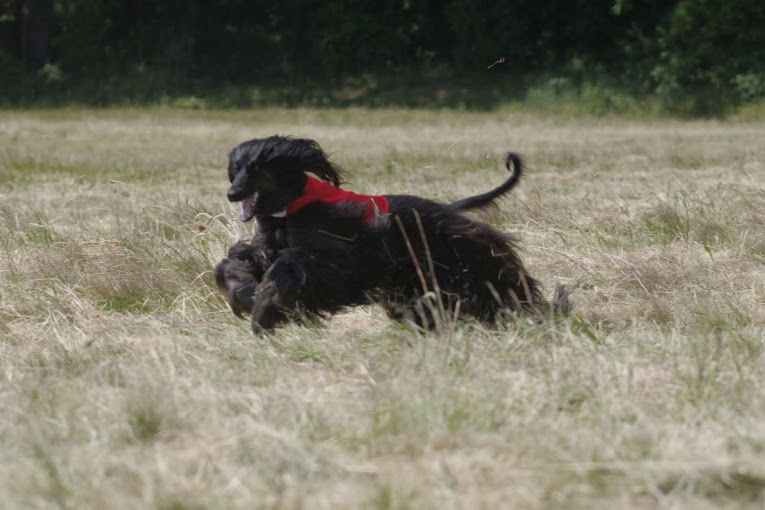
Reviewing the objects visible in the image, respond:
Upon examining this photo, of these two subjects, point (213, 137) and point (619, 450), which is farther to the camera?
point (213, 137)

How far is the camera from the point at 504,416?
282cm

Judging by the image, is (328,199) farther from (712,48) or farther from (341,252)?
(712,48)

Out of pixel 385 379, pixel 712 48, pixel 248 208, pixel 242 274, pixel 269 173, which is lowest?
pixel 385 379

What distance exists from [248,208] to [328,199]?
28 cm

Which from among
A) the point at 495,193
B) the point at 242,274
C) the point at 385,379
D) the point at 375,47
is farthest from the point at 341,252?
the point at 375,47

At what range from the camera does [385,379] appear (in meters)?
3.21

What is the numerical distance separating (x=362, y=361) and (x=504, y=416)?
70 centimetres

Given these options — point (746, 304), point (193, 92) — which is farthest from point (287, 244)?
point (193, 92)

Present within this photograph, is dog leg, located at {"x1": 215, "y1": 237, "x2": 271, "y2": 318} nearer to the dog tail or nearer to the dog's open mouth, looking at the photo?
the dog's open mouth

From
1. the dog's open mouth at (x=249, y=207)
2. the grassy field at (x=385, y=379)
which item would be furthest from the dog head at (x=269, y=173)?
the grassy field at (x=385, y=379)

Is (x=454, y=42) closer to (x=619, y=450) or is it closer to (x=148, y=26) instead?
(x=148, y=26)

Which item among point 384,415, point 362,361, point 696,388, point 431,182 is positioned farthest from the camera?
point 431,182

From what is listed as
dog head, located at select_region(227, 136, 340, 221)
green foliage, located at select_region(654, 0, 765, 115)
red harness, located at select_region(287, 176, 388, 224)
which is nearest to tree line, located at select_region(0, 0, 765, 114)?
green foliage, located at select_region(654, 0, 765, 115)

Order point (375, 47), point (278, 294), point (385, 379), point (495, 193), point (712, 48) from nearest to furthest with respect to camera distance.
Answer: point (385, 379)
point (278, 294)
point (495, 193)
point (712, 48)
point (375, 47)
